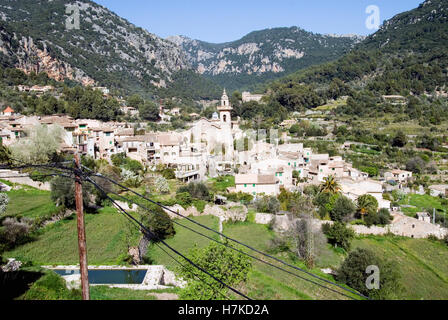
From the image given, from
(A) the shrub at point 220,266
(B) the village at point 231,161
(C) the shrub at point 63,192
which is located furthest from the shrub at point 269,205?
(C) the shrub at point 63,192

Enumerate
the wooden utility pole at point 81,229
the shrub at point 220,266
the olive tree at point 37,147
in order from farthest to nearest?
the olive tree at point 37,147, the shrub at point 220,266, the wooden utility pole at point 81,229

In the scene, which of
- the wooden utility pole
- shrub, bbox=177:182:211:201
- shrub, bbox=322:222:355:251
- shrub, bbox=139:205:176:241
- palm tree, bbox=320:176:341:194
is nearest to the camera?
the wooden utility pole

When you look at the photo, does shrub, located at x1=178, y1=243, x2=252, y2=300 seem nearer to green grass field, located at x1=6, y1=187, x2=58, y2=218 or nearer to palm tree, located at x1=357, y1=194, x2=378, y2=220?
green grass field, located at x1=6, y1=187, x2=58, y2=218

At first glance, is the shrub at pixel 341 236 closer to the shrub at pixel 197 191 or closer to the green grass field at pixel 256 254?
the green grass field at pixel 256 254

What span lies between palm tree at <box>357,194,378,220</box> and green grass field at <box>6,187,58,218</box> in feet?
63.7

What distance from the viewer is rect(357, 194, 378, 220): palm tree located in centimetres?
2333

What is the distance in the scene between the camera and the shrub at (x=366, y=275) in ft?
43.4

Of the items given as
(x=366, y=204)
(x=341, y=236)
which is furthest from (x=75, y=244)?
(x=366, y=204)

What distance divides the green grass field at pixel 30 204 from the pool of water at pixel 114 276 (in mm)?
6449

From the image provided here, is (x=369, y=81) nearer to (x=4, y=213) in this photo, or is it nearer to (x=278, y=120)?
(x=278, y=120)

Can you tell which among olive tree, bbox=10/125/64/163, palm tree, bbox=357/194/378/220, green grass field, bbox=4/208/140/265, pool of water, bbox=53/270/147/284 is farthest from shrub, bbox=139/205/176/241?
palm tree, bbox=357/194/378/220

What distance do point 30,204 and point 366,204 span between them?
21388 mm

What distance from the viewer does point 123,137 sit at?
1355 inches
